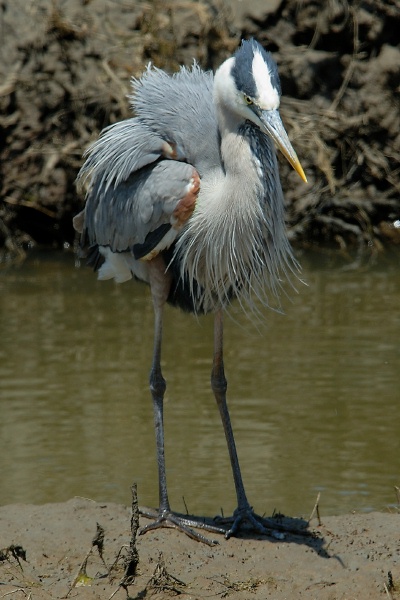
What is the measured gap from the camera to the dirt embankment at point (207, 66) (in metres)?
11.5

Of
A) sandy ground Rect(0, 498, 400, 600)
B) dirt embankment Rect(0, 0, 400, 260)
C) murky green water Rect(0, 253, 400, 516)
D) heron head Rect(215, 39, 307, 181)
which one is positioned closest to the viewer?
sandy ground Rect(0, 498, 400, 600)

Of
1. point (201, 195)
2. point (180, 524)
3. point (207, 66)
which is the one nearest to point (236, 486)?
point (180, 524)

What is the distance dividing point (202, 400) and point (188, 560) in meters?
2.87

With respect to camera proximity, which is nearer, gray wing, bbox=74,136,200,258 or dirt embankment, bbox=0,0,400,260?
gray wing, bbox=74,136,200,258

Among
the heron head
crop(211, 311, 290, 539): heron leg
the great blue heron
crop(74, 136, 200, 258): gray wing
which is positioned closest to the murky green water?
crop(211, 311, 290, 539): heron leg

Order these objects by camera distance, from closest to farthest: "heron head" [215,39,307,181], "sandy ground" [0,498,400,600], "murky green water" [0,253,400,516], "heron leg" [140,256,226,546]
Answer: "sandy ground" [0,498,400,600] → "heron head" [215,39,307,181] → "heron leg" [140,256,226,546] → "murky green water" [0,253,400,516]

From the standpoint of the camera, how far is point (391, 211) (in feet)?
39.5

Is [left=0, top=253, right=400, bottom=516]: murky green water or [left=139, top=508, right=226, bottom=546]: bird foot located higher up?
[left=0, top=253, right=400, bottom=516]: murky green water

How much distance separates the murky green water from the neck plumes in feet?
0.82

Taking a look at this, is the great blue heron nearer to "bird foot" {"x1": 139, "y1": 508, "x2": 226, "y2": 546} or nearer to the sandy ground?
"bird foot" {"x1": 139, "y1": 508, "x2": 226, "y2": 546}

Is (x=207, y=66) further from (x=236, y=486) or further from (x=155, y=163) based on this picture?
(x=236, y=486)

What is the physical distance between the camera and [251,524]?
4.87 meters

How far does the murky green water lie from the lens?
5.89 m

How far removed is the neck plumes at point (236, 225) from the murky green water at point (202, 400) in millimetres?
249
